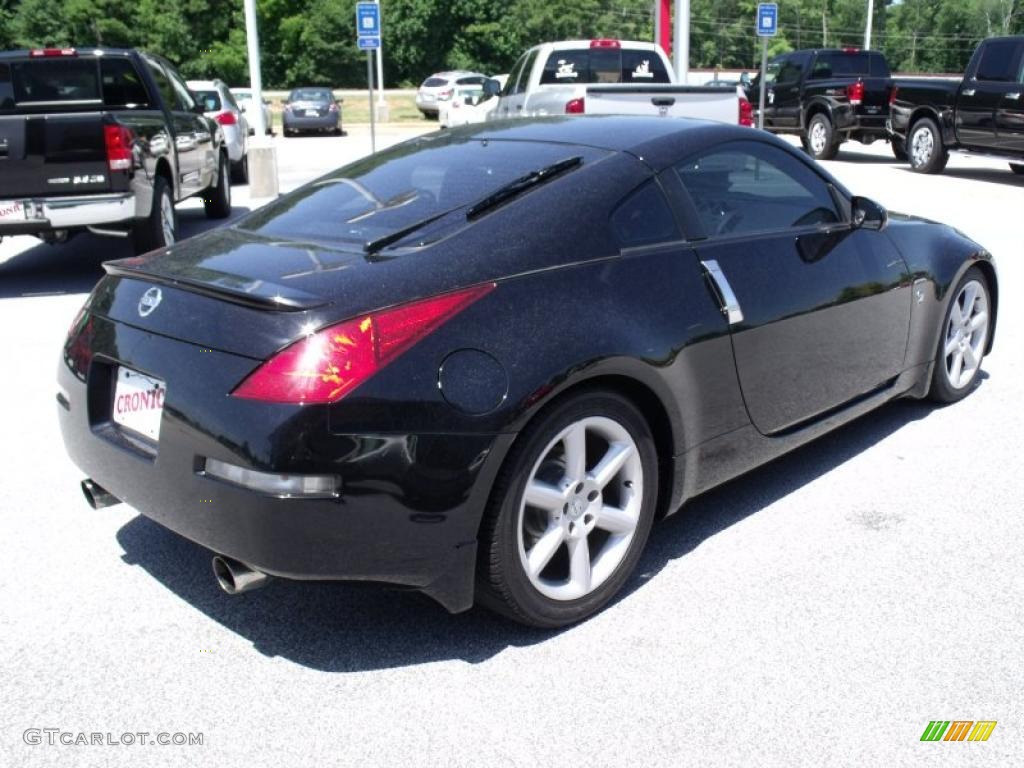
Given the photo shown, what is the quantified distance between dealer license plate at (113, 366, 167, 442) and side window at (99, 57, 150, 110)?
7425mm

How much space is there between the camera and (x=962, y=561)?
3.94 metres

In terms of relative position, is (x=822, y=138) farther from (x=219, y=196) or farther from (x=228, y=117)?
(x=219, y=196)

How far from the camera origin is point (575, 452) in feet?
11.1

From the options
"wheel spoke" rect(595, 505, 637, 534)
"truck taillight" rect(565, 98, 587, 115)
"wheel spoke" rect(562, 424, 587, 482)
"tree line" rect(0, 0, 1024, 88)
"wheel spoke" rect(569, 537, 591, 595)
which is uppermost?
"tree line" rect(0, 0, 1024, 88)

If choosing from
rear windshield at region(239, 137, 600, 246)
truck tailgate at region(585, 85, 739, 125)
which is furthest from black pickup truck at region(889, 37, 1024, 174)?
rear windshield at region(239, 137, 600, 246)

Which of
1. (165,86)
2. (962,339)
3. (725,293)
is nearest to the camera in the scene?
(725,293)

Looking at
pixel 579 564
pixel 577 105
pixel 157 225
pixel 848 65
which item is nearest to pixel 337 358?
pixel 579 564

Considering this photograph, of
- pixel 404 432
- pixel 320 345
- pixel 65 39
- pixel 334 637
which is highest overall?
pixel 65 39

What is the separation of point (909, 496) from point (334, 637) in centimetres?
248

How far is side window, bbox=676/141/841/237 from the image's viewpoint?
4.08 m

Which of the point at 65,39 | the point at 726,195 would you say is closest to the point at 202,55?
the point at 65,39

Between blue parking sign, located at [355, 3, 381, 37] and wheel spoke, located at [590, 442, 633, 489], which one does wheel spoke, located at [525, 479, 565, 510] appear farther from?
blue parking sign, located at [355, 3, 381, 37]

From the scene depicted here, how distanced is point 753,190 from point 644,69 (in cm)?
1072

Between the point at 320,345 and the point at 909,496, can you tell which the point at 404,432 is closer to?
the point at 320,345
